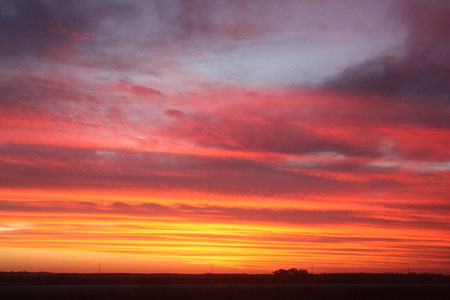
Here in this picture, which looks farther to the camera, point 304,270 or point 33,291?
point 304,270

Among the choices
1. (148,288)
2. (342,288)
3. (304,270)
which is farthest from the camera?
(304,270)

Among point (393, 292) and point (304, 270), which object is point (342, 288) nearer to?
point (393, 292)

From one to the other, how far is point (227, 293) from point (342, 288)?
15271 mm

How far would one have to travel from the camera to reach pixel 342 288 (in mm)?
57406

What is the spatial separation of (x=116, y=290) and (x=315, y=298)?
20.6 meters

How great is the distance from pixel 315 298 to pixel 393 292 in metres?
12.5

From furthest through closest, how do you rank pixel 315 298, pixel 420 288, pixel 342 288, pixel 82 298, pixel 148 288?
pixel 420 288, pixel 342 288, pixel 315 298, pixel 148 288, pixel 82 298

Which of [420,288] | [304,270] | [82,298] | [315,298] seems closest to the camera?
[82,298]

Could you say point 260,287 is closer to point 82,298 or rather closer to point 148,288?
point 148,288

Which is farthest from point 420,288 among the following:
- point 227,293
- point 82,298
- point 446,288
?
point 82,298

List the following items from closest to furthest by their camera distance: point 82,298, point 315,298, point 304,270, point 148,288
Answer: point 82,298
point 148,288
point 315,298
point 304,270

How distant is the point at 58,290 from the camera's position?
1791 inches

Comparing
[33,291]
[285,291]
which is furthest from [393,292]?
[33,291]

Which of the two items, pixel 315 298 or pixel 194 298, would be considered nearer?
pixel 194 298
